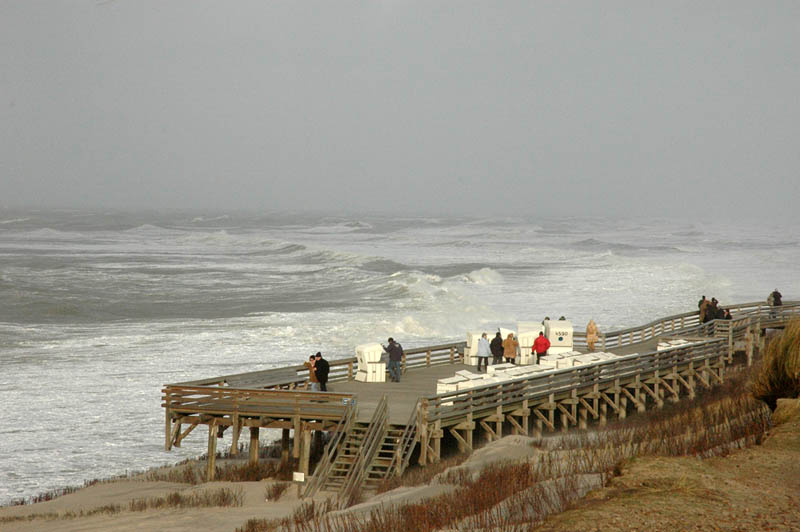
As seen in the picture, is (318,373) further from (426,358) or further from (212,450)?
(426,358)

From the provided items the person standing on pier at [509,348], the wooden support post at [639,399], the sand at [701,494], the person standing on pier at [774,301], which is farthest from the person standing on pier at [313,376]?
the person standing on pier at [774,301]

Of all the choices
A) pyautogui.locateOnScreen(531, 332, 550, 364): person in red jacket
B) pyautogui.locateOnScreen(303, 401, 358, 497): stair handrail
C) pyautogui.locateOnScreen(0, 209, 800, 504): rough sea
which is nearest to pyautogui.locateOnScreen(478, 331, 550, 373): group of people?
pyautogui.locateOnScreen(531, 332, 550, 364): person in red jacket

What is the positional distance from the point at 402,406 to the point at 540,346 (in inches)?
257

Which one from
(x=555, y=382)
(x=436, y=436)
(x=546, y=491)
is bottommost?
(x=436, y=436)

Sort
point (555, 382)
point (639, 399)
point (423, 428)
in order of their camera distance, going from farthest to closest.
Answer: point (639, 399), point (555, 382), point (423, 428)

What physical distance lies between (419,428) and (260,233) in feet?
485

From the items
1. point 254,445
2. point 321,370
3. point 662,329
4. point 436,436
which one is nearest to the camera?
point 436,436

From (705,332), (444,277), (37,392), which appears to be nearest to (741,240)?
(444,277)

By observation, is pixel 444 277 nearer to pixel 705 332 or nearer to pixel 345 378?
pixel 705 332

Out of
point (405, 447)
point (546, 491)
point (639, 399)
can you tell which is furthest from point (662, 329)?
point (546, 491)

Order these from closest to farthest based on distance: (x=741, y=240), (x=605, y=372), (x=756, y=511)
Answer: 1. (x=756, y=511)
2. (x=605, y=372)
3. (x=741, y=240)

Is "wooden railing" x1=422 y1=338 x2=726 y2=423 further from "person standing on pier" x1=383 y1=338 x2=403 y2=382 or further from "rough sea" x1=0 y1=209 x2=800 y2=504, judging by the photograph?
"rough sea" x1=0 y1=209 x2=800 y2=504

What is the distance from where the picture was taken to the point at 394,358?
22.7 m

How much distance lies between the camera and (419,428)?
59.2ft
